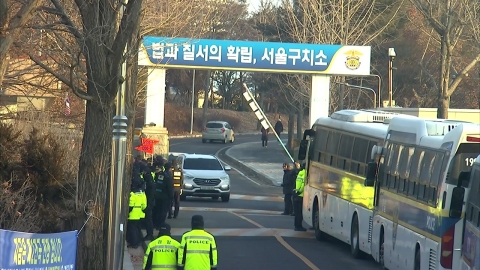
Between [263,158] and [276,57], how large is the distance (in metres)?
20.6

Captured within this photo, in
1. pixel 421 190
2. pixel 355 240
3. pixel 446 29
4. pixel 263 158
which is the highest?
pixel 446 29

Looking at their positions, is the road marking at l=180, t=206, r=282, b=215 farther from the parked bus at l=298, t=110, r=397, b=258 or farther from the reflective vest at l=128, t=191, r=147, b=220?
the reflective vest at l=128, t=191, r=147, b=220

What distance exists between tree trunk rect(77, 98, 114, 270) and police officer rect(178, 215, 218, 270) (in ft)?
9.39

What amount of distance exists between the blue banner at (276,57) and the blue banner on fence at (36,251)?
25324 mm

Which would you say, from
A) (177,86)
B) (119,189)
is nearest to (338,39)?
(119,189)

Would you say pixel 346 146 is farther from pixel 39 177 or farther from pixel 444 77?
pixel 444 77

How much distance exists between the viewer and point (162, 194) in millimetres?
22781

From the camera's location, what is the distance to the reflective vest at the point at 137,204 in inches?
714

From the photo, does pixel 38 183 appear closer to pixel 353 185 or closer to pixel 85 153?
pixel 85 153

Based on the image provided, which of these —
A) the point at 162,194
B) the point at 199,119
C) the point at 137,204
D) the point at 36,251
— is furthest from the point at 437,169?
the point at 199,119

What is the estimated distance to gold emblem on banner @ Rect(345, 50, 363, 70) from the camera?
123 ft

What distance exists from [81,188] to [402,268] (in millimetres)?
5724

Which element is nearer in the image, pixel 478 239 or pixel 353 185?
pixel 478 239

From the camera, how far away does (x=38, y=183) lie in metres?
18.1
